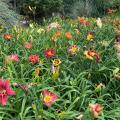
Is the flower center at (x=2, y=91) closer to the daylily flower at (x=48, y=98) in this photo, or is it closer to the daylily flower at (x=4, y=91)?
the daylily flower at (x=4, y=91)

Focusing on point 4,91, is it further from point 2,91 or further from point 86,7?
point 86,7

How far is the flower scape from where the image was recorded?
2.80 meters

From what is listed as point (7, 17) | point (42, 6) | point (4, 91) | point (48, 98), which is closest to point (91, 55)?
point (48, 98)

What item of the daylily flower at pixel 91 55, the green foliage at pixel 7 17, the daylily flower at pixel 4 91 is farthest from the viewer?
the green foliage at pixel 7 17

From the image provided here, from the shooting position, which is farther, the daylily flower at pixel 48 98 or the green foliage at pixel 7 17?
the green foliage at pixel 7 17

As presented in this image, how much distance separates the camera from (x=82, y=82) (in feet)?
11.2

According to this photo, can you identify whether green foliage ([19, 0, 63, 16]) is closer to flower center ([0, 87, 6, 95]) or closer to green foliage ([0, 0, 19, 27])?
green foliage ([0, 0, 19, 27])

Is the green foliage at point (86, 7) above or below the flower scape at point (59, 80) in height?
below

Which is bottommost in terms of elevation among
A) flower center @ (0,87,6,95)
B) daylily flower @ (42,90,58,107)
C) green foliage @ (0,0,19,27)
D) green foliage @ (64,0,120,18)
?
green foliage @ (64,0,120,18)

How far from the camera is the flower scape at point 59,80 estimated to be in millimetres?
2805

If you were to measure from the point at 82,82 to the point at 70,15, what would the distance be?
958 centimetres

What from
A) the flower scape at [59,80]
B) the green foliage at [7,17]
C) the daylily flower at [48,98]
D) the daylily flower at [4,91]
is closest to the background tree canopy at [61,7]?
the green foliage at [7,17]

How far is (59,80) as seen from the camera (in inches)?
132

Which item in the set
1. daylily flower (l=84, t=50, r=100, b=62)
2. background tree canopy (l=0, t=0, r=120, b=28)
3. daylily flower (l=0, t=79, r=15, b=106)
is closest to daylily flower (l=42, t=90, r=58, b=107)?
daylily flower (l=0, t=79, r=15, b=106)
